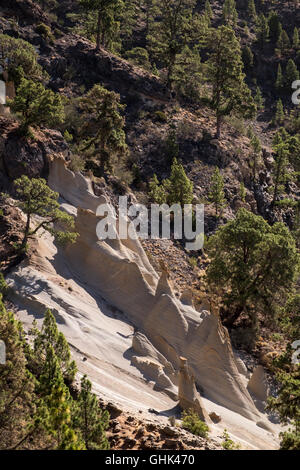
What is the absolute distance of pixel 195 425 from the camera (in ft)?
59.5

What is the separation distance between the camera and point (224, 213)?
1738 inches

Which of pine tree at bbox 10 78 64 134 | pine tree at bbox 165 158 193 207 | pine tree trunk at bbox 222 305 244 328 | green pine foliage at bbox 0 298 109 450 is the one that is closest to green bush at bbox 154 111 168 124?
pine tree at bbox 165 158 193 207

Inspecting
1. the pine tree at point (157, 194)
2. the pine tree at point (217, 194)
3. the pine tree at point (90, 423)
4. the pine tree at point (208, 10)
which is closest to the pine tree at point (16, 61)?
the pine tree at point (157, 194)

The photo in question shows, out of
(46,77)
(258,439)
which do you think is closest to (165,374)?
(258,439)

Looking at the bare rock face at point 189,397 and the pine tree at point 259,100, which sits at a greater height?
the pine tree at point 259,100

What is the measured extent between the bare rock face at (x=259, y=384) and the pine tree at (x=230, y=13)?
81976 millimetres

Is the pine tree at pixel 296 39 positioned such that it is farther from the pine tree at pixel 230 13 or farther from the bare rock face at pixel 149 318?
the bare rock face at pixel 149 318

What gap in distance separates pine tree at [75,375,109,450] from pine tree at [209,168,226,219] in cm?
2910

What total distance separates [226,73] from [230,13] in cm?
5070

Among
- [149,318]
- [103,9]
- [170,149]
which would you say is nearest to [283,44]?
[103,9]

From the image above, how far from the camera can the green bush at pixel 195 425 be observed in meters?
18.0

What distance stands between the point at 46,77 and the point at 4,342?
35.9 metres

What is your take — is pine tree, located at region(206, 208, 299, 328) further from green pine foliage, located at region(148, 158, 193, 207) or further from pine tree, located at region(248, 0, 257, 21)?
pine tree, located at region(248, 0, 257, 21)

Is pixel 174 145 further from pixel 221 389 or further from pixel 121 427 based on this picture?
pixel 121 427
